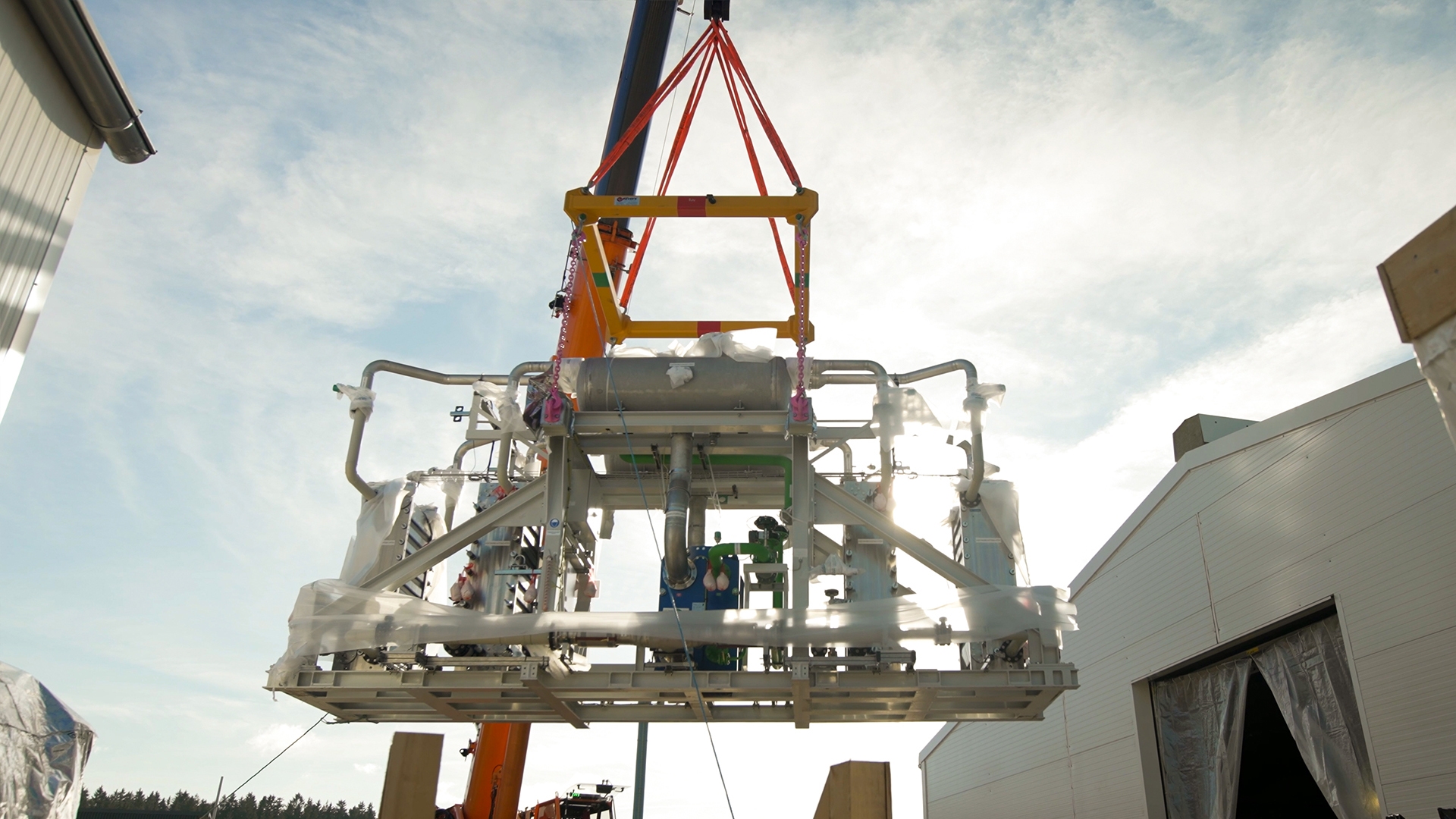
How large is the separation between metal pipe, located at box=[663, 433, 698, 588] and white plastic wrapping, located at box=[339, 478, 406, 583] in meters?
3.21

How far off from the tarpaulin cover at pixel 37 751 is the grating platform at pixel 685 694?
1845mm

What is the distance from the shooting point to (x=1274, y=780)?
16922 millimetres

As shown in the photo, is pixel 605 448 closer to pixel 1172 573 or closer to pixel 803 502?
pixel 803 502

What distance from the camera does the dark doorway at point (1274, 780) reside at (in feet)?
53.5

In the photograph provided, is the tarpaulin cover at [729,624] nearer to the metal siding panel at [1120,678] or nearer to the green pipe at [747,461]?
the green pipe at [747,461]

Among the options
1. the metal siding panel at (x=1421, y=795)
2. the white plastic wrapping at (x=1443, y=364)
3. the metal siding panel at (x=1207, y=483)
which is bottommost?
the metal siding panel at (x=1421, y=795)

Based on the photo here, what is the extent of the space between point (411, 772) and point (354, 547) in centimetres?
481

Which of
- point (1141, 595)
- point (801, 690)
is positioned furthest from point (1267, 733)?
point (801, 690)

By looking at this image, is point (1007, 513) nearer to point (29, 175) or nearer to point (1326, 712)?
point (1326, 712)

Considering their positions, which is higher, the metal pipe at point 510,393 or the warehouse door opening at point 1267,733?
the metal pipe at point 510,393

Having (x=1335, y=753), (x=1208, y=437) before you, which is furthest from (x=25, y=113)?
(x=1208, y=437)

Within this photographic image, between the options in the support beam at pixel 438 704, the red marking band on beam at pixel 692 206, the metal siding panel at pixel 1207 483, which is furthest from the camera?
the metal siding panel at pixel 1207 483

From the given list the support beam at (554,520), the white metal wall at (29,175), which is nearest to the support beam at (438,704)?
the support beam at (554,520)

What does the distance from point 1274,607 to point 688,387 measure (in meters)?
8.08
